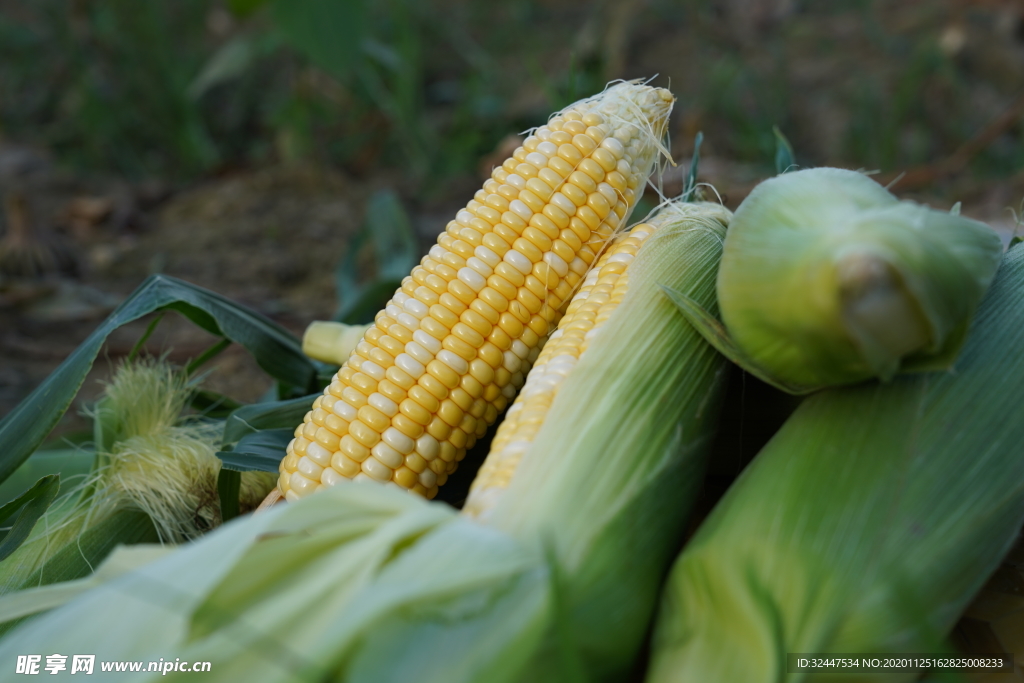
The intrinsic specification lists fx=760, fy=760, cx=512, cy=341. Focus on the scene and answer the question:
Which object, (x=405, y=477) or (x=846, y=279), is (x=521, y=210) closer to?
(x=405, y=477)

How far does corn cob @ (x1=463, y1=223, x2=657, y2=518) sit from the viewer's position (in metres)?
0.66

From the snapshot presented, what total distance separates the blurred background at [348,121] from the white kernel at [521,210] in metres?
0.78

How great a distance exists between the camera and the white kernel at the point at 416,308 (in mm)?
895

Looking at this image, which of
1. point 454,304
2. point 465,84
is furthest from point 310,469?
point 465,84

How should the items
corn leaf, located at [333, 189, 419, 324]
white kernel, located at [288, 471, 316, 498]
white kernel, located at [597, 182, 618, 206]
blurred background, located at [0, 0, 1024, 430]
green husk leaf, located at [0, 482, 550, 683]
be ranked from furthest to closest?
blurred background, located at [0, 0, 1024, 430]
corn leaf, located at [333, 189, 419, 324]
white kernel, located at [597, 182, 618, 206]
white kernel, located at [288, 471, 316, 498]
green husk leaf, located at [0, 482, 550, 683]

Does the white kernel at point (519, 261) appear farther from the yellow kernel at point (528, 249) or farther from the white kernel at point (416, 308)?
the white kernel at point (416, 308)

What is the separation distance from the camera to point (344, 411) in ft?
2.85

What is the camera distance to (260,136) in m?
3.68

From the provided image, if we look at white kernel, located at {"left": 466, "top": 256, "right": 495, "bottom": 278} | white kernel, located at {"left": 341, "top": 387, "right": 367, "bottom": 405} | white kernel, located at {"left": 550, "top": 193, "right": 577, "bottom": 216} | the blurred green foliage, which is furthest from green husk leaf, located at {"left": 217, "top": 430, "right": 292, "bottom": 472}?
the blurred green foliage

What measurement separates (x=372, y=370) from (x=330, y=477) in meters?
0.13

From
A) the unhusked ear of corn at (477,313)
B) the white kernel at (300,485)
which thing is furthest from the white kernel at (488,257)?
the white kernel at (300,485)

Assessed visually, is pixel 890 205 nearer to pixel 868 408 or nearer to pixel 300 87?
pixel 868 408

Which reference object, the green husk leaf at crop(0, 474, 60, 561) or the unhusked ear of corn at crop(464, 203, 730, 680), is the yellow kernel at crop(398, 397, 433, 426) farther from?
the green husk leaf at crop(0, 474, 60, 561)

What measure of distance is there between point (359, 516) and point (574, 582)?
171mm
